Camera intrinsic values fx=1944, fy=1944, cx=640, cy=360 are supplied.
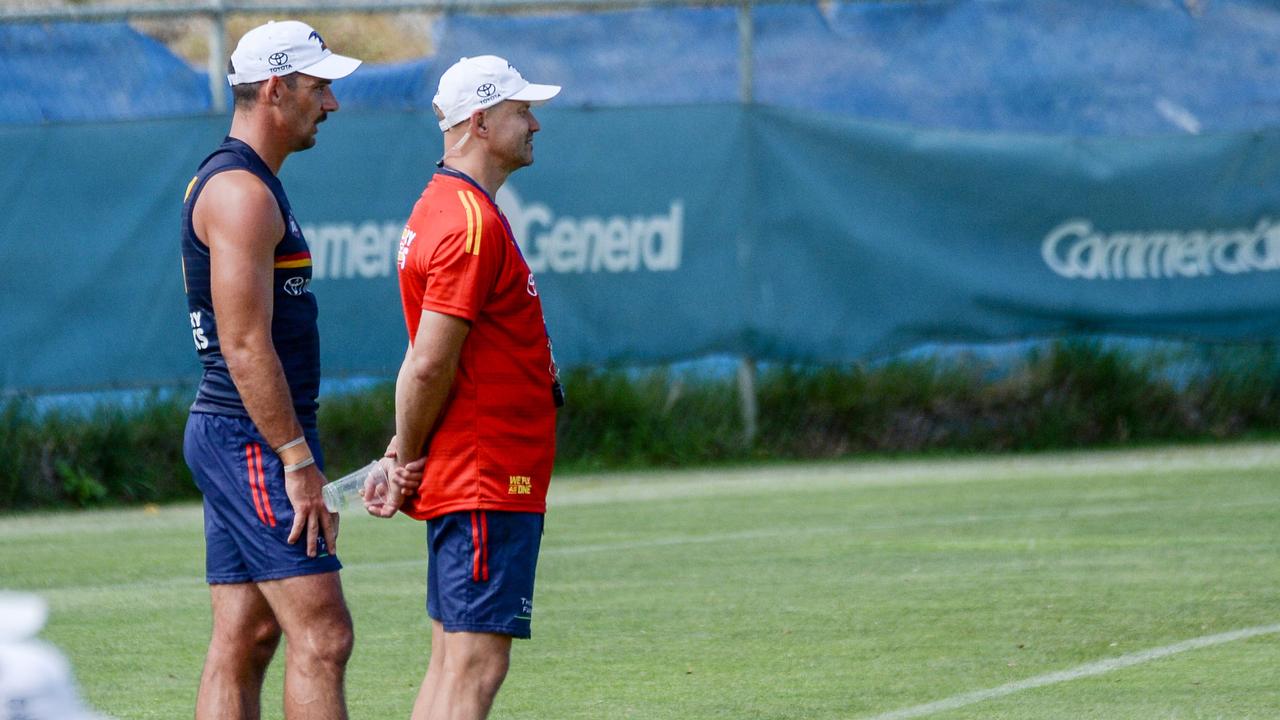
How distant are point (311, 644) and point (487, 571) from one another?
54cm

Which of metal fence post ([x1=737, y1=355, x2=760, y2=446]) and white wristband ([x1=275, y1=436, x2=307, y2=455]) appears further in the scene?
metal fence post ([x1=737, y1=355, x2=760, y2=446])

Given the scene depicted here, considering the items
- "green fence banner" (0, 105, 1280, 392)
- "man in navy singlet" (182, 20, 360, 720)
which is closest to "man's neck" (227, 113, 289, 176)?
"man in navy singlet" (182, 20, 360, 720)

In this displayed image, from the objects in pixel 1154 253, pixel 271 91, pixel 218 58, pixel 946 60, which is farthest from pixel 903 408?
pixel 271 91

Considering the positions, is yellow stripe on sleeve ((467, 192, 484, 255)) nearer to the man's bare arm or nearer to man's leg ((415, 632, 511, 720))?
the man's bare arm

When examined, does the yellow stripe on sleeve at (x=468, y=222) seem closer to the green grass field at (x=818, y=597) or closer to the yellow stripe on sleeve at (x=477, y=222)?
the yellow stripe on sleeve at (x=477, y=222)

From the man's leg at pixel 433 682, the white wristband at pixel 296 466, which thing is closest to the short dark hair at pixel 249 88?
the white wristband at pixel 296 466

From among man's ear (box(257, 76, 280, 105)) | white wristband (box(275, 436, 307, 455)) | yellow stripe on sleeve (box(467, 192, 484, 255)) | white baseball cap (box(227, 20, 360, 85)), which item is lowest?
white wristband (box(275, 436, 307, 455))

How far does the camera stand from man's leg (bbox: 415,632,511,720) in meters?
4.81

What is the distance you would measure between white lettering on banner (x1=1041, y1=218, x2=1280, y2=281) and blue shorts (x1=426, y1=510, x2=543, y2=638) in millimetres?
9052

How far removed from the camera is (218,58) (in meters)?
12.4

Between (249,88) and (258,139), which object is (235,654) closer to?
(258,139)

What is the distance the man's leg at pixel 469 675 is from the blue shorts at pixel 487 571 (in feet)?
0.13

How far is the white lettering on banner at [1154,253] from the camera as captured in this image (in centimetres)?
1327

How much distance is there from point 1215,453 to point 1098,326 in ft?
3.90
